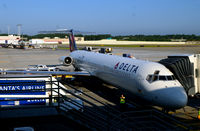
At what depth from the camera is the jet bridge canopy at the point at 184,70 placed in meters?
17.9

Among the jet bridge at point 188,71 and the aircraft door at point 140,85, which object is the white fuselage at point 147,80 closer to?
the aircraft door at point 140,85

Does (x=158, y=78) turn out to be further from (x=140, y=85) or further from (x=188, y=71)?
(x=188, y=71)

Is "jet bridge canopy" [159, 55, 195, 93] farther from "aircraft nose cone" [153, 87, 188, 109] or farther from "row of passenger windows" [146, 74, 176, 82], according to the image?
"aircraft nose cone" [153, 87, 188, 109]

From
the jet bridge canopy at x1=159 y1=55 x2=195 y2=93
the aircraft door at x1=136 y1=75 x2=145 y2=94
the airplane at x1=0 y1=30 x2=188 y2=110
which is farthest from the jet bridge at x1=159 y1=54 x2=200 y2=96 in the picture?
the aircraft door at x1=136 y1=75 x2=145 y2=94

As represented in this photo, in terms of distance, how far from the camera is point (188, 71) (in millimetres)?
18047

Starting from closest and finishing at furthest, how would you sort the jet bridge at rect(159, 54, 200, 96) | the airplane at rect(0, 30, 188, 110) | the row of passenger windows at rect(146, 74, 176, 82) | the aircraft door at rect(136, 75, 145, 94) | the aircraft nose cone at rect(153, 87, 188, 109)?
the aircraft nose cone at rect(153, 87, 188, 109) < the airplane at rect(0, 30, 188, 110) < the row of passenger windows at rect(146, 74, 176, 82) < the aircraft door at rect(136, 75, 145, 94) < the jet bridge at rect(159, 54, 200, 96)

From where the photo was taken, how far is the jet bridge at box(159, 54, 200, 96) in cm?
1778

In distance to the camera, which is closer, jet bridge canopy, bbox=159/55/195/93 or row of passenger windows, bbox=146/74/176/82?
row of passenger windows, bbox=146/74/176/82

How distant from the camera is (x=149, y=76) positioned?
15078mm

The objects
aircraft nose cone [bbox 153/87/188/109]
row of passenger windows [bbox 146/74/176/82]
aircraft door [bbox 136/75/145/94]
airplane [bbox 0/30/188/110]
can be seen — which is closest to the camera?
aircraft nose cone [bbox 153/87/188/109]

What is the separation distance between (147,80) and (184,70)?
4.42 metres

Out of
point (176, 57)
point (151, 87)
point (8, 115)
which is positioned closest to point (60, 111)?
point (8, 115)

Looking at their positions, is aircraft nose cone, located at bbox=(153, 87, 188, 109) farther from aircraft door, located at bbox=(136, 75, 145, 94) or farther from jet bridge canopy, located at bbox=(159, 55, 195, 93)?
jet bridge canopy, located at bbox=(159, 55, 195, 93)

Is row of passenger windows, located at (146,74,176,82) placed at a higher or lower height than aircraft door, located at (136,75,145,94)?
higher
